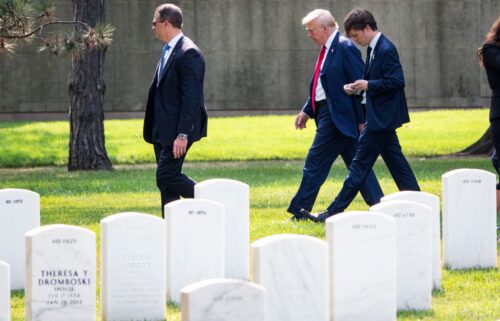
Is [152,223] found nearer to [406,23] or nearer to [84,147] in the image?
[84,147]

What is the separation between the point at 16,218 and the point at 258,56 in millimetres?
23013

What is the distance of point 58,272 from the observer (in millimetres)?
7285

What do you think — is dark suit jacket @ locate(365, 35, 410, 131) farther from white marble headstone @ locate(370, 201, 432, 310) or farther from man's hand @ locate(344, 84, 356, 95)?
white marble headstone @ locate(370, 201, 432, 310)

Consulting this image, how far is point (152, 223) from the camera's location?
7.71 meters

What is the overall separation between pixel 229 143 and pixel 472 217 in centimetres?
1452

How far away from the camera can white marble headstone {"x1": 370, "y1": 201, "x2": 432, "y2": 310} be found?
26.4 feet

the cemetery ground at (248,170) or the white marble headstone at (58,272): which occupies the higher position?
the white marble headstone at (58,272)

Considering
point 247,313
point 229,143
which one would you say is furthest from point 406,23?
point 247,313

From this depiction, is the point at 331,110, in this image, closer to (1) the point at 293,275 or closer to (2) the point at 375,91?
(2) the point at 375,91

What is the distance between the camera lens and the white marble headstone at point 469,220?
31.5 ft

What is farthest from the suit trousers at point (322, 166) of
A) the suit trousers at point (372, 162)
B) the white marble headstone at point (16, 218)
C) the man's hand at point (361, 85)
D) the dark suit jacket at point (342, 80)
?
the white marble headstone at point (16, 218)

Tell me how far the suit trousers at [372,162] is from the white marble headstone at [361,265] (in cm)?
392

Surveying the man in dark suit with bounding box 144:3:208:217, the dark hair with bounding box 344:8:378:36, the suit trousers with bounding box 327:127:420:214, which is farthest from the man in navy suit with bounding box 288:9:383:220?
the man in dark suit with bounding box 144:3:208:217

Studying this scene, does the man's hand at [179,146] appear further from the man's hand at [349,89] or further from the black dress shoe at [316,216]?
the black dress shoe at [316,216]
